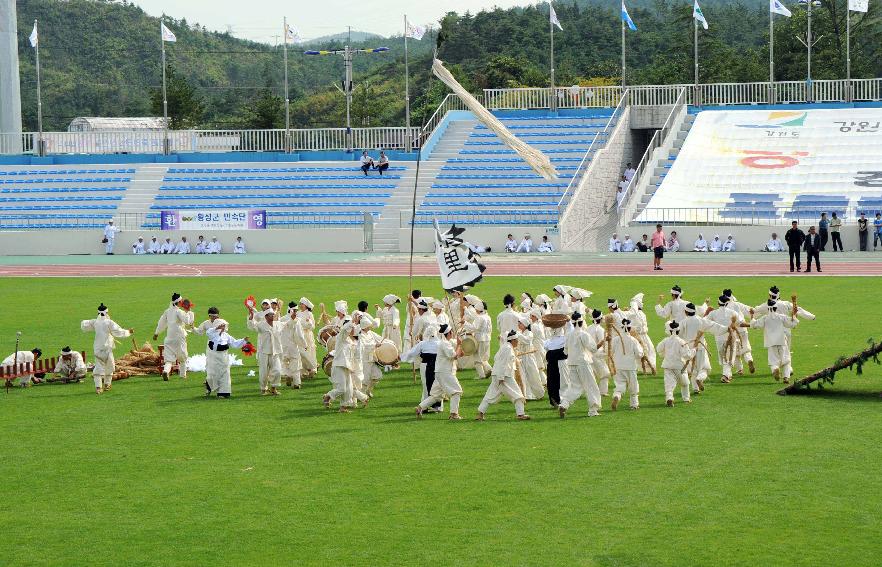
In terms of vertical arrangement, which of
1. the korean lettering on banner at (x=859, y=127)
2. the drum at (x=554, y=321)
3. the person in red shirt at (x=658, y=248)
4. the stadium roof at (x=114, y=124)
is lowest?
the drum at (x=554, y=321)

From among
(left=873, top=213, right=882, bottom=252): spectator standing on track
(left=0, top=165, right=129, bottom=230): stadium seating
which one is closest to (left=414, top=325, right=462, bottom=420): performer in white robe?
(left=873, top=213, right=882, bottom=252): spectator standing on track

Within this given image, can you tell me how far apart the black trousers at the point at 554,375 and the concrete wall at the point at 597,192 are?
89.1ft

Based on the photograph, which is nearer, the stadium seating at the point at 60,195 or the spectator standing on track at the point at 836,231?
the spectator standing on track at the point at 836,231

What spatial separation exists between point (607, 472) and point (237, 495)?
12.8ft

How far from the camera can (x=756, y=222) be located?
44.1 meters

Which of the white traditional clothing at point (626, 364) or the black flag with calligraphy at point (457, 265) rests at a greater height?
the black flag with calligraphy at point (457, 265)

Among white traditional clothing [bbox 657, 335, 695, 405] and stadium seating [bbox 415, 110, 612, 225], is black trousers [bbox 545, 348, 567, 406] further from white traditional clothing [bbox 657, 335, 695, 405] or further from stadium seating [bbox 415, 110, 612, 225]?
stadium seating [bbox 415, 110, 612, 225]

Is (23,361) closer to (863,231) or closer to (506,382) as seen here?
(506,382)

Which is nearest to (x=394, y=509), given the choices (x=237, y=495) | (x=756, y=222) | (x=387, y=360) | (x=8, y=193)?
(x=237, y=495)

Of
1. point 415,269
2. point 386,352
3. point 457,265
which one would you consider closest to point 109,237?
point 415,269

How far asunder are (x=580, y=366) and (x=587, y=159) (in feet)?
107

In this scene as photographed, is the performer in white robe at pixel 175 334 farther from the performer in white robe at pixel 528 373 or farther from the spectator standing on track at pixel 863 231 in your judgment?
the spectator standing on track at pixel 863 231

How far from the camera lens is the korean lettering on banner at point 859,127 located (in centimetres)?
4921

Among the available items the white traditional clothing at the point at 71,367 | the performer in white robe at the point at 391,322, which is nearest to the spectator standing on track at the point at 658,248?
the performer in white robe at the point at 391,322
